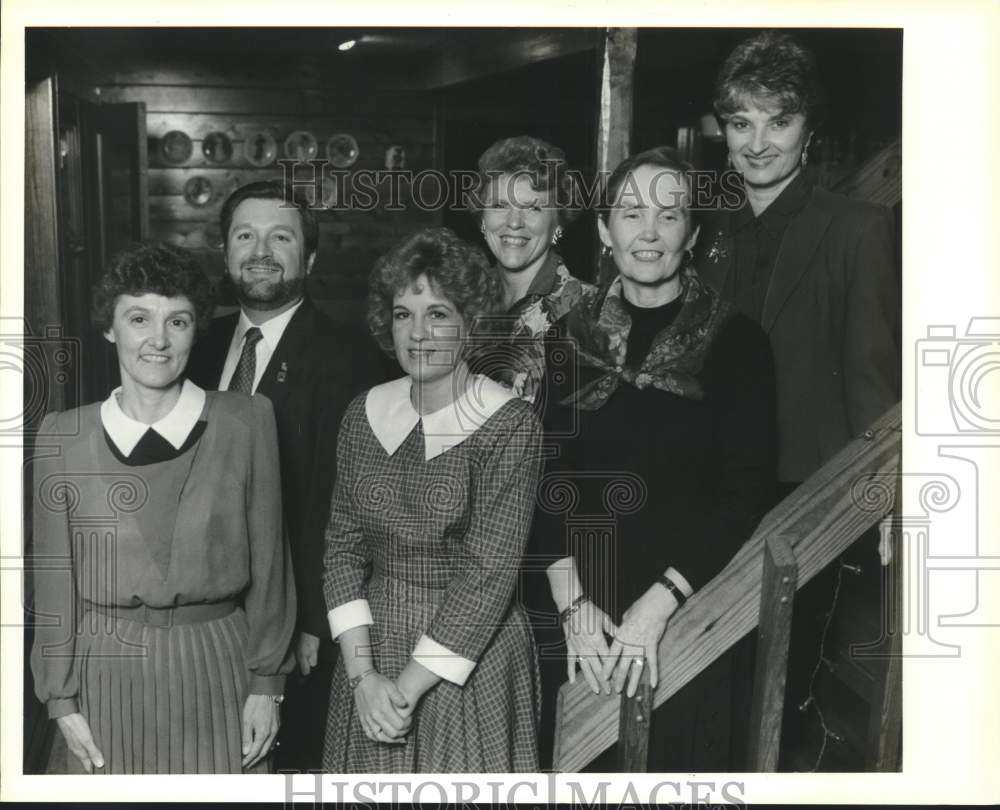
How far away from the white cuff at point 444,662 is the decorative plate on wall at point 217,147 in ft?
3.53

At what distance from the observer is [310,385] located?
2496 mm

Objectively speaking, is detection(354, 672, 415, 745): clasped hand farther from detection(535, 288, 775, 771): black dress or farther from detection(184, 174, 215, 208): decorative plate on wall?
detection(184, 174, 215, 208): decorative plate on wall

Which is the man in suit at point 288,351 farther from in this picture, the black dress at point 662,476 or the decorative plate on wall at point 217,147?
the black dress at point 662,476

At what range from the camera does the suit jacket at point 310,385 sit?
248cm

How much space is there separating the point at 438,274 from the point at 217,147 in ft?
1.76

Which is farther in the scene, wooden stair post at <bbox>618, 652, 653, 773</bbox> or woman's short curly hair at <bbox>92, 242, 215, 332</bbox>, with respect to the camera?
wooden stair post at <bbox>618, 652, 653, 773</bbox>

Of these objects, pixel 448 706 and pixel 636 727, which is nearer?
pixel 448 706

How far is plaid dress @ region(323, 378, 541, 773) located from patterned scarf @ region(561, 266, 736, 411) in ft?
0.57

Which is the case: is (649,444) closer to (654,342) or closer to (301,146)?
(654,342)

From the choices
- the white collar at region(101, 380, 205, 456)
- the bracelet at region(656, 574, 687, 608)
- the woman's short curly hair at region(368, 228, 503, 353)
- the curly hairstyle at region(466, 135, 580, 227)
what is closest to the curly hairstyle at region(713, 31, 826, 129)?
the curly hairstyle at region(466, 135, 580, 227)

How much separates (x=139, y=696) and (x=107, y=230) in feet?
3.21

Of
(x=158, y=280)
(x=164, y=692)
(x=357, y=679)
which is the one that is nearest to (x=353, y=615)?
(x=357, y=679)

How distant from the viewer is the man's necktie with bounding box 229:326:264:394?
8.15 ft
